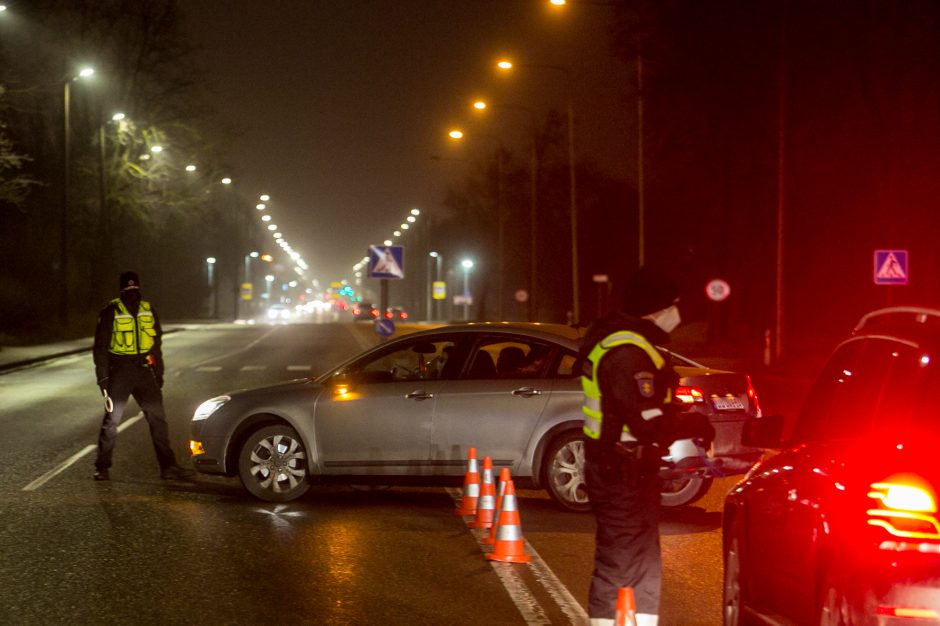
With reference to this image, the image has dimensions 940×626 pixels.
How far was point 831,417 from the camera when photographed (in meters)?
5.69

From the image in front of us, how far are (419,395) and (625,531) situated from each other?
5.89 meters

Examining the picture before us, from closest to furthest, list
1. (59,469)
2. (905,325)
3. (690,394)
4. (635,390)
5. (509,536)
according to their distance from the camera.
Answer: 1. (905,325)
2. (635,390)
3. (509,536)
4. (690,394)
5. (59,469)

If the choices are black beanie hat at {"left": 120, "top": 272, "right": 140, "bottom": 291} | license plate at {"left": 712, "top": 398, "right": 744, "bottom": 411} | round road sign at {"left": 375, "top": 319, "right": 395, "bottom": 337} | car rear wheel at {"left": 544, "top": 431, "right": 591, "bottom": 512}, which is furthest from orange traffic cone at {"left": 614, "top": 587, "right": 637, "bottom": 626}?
round road sign at {"left": 375, "top": 319, "right": 395, "bottom": 337}

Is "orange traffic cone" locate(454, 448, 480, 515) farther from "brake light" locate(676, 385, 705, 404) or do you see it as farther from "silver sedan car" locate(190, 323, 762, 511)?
"brake light" locate(676, 385, 705, 404)

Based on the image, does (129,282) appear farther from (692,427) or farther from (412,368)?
(692,427)

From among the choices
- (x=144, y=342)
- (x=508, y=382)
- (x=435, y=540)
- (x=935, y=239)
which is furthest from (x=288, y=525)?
(x=935, y=239)

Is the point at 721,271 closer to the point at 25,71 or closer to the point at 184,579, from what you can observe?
the point at 25,71

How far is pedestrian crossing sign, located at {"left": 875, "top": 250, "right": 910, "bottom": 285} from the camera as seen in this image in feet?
92.2

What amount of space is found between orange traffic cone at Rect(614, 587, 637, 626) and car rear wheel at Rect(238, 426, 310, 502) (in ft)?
22.3

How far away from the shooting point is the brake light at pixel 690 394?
10.9 meters

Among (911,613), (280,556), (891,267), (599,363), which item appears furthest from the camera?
(891,267)

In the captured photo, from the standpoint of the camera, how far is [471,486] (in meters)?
11.1

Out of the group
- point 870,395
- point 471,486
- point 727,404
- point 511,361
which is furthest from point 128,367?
point 870,395

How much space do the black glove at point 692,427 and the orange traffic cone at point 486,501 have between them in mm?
4614
